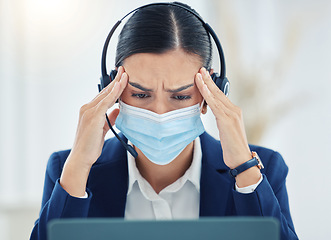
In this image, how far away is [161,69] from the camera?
1227 millimetres

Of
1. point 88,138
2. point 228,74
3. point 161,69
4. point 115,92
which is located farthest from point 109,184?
point 228,74

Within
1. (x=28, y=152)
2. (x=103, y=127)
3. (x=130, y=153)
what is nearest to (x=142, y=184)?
(x=130, y=153)

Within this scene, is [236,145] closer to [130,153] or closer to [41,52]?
[130,153]

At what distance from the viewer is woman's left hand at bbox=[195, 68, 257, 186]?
49.5 inches

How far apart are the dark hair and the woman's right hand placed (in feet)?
0.29

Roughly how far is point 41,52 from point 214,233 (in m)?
2.16

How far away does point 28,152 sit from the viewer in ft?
8.48

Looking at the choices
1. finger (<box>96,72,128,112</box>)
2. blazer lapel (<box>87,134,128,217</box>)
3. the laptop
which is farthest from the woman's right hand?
the laptop

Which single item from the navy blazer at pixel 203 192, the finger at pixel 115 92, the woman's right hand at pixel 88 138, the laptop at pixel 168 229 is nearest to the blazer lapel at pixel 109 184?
the navy blazer at pixel 203 192

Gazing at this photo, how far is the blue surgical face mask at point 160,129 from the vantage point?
1.26 metres

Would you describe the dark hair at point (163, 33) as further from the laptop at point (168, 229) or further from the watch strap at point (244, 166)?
the laptop at point (168, 229)

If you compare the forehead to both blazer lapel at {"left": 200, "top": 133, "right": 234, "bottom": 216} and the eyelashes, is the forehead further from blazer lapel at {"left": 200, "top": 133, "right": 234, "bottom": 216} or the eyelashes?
blazer lapel at {"left": 200, "top": 133, "right": 234, "bottom": 216}

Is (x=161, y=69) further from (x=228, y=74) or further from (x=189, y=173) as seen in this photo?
(x=228, y=74)

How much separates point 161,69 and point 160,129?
0.17m
